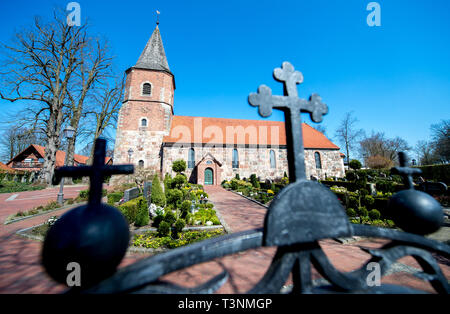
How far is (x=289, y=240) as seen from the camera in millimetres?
990

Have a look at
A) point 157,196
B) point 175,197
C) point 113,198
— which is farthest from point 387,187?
point 113,198

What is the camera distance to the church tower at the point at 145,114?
18828 mm

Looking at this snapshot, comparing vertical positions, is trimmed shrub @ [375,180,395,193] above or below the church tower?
below

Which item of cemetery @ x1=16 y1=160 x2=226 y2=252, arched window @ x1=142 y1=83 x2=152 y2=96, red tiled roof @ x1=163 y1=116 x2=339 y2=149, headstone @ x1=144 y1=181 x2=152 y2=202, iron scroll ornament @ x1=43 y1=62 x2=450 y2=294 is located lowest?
cemetery @ x1=16 y1=160 x2=226 y2=252

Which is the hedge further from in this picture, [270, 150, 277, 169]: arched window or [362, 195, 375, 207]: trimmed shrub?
[270, 150, 277, 169]: arched window

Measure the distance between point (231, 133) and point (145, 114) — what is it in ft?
33.5

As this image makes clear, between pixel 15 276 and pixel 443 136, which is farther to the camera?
pixel 443 136

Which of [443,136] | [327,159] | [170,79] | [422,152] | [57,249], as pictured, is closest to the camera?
[57,249]

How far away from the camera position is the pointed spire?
795 inches

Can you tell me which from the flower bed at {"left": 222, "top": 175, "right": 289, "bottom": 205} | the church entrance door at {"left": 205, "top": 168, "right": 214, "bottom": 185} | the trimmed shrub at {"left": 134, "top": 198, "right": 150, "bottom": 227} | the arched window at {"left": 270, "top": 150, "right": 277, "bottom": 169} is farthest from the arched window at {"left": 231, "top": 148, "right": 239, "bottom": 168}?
the trimmed shrub at {"left": 134, "top": 198, "right": 150, "bottom": 227}
